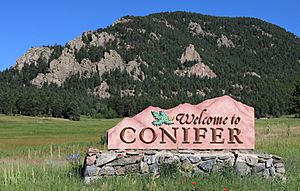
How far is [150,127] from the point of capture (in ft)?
37.2

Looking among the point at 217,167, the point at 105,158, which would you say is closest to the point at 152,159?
the point at 105,158

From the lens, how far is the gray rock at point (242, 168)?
414 inches

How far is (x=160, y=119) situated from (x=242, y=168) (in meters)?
2.45

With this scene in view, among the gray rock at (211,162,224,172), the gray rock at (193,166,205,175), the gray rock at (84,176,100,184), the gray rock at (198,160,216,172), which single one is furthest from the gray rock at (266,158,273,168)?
the gray rock at (84,176,100,184)

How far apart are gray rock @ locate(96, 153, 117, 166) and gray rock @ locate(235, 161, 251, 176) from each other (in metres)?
3.03

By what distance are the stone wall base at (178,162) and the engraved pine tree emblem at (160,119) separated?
80cm

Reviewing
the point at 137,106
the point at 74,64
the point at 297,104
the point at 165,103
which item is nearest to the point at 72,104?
the point at 137,106

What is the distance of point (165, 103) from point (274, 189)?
409 feet

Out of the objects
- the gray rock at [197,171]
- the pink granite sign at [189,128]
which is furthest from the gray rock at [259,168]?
the gray rock at [197,171]

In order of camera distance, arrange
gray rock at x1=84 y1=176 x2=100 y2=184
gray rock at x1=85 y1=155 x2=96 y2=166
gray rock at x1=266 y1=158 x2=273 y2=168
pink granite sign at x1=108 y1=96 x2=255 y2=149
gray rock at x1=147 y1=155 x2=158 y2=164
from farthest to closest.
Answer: pink granite sign at x1=108 y1=96 x2=255 y2=149
gray rock at x1=266 y1=158 x2=273 y2=168
gray rock at x1=147 y1=155 x2=158 y2=164
gray rock at x1=85 y1=155 x2=96 y2=166
gray rock at x1=84 y1=176 x2=100 y2=184

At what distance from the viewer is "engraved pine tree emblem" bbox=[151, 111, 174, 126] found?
37.3 ft

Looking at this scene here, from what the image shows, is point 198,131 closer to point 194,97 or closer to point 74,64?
point 194,97

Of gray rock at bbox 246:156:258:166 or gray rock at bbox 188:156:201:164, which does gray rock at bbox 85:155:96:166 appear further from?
gray rock at bbox 246:156:258:166

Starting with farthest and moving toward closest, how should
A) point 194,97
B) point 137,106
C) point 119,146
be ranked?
point 194,97
point 137,106
point 119,146
